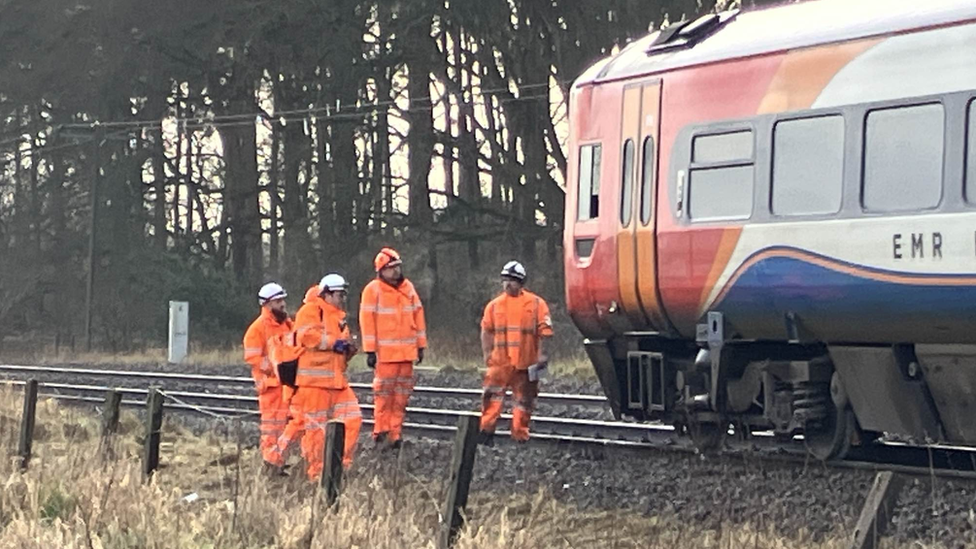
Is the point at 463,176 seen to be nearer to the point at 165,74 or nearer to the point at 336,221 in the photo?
the point at 336,221

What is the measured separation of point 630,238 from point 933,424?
271cm

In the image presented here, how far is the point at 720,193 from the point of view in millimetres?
11477

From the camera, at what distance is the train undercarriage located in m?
10.4

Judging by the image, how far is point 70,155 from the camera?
4106 cm

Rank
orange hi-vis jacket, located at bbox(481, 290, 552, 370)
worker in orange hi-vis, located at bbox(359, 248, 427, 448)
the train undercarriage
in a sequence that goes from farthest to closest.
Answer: orange hi-vis jacket, located at bbox(481, 290, 552, 370) < worker in orange hi-vis, located at bbox(359, 248, 427, 448) < the train undercarriage

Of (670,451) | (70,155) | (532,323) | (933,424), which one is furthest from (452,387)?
(70,155)

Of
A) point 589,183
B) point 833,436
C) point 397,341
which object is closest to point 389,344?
point 397,341

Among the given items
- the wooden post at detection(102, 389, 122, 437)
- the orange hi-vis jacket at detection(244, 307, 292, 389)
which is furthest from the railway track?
the wooden post at detection(102, 389, 122, 437)

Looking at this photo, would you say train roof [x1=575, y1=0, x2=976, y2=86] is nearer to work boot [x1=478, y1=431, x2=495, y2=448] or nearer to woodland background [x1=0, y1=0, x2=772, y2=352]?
work boot [x1=478, y1=431, x2=495, y2=448]

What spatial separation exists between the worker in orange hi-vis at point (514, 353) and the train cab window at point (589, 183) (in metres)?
1.53

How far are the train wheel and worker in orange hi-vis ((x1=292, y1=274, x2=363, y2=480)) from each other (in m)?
3.26

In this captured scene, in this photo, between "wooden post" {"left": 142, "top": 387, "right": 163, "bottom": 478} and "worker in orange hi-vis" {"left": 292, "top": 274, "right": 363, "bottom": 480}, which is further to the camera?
"worker in orange hi-vis" {"left": 292, "top": 274, "right": 363, "bottom": 480}

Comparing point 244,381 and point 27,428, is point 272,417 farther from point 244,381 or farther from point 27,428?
point 244,381

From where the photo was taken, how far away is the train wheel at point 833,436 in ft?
36.9
